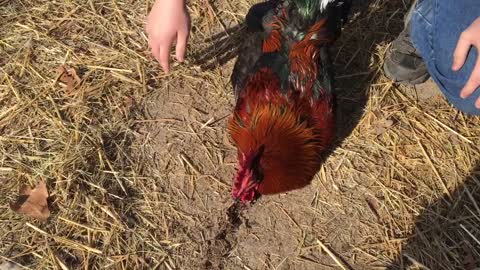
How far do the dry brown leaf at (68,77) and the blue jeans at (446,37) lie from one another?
1884mm

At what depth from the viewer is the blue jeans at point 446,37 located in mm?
2244

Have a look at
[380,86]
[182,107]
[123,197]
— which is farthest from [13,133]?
[380,86]

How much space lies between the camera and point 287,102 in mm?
2486

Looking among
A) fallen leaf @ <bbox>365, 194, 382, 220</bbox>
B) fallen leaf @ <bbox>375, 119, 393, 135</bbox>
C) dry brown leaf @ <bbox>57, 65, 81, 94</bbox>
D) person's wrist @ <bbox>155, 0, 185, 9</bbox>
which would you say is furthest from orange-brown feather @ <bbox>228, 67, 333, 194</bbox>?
dry brown leaf @ <bbox>57, 65, 81, 94</bbox>

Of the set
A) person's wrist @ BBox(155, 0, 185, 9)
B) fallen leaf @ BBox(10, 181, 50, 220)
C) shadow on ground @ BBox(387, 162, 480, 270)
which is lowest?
shadow on ground @ BBox(387, 162, 480, 270)

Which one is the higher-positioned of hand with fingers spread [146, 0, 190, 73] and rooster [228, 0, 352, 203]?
hand with fingers spread [146, 0, 190, 73]

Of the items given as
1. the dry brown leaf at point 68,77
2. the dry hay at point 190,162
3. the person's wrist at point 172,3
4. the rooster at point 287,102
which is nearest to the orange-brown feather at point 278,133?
the rooster at point 287,102

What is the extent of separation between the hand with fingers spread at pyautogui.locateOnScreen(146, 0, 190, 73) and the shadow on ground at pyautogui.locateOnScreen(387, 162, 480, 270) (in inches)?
62.1

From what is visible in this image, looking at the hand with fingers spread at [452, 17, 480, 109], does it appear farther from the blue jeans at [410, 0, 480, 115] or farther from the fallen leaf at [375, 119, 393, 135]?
the fallen leaf at [375, 119, 393, 135]

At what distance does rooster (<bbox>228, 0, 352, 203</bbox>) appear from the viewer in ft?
7.95

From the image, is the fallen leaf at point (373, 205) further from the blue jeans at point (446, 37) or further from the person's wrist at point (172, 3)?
the person's wrist at point (172, 3)

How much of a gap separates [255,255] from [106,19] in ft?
5.70

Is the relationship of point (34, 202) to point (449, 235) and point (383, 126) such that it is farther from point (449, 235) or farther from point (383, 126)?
point (449, 235)

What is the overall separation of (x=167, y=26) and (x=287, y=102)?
825mm
